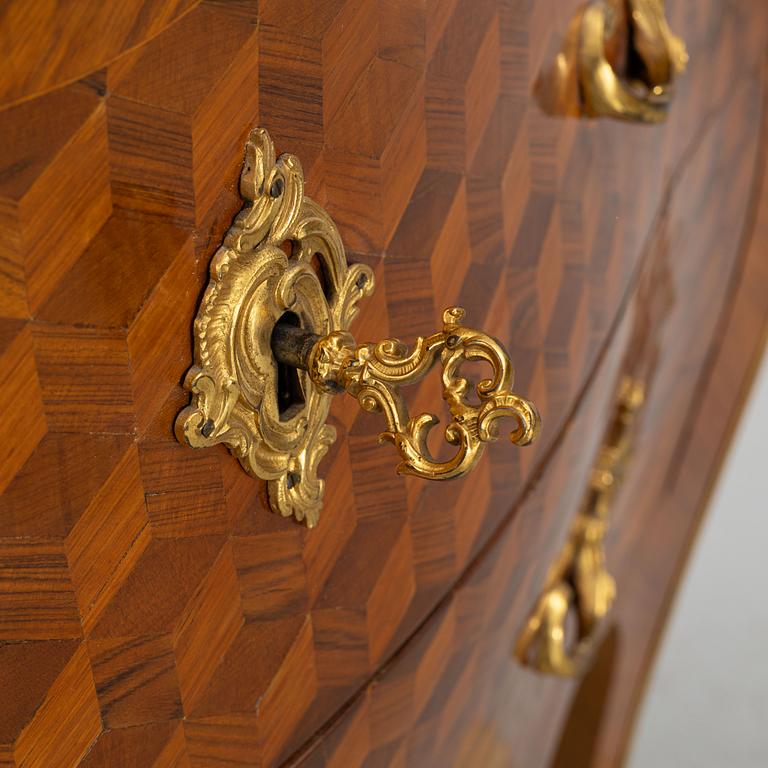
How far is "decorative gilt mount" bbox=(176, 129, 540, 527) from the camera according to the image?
1.07 feet

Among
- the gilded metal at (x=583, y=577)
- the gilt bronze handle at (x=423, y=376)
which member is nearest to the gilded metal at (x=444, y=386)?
the gilt bronze handle at (x=423, y=376)

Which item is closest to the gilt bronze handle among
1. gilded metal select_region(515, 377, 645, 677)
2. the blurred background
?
gilded metal select_region(515, 377, 645, 677)

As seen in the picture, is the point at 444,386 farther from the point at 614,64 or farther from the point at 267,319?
the point at 614,64

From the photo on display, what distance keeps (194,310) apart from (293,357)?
0.15 feet

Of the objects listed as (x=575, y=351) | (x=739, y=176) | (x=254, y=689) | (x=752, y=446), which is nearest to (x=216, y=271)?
(x=254, y=689)

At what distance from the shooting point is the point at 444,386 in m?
0.33

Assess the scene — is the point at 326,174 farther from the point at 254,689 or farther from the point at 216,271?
the point at 254,689

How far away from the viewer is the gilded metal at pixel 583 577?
2.25 ft

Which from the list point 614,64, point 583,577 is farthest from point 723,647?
point 614,64

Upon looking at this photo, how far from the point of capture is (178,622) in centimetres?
36

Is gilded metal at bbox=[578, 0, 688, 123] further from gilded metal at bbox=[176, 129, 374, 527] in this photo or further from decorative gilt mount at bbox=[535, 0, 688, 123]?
gilded metal at bbox=[176, 129, 374, 527]

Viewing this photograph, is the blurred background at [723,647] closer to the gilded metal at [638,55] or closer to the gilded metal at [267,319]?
the gilded metal at [638,55]

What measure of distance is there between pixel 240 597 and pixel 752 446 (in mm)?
2091

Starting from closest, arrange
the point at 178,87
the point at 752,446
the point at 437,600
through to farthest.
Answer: the point at 178,87 → the point at 437,600 → the point at 752,446
